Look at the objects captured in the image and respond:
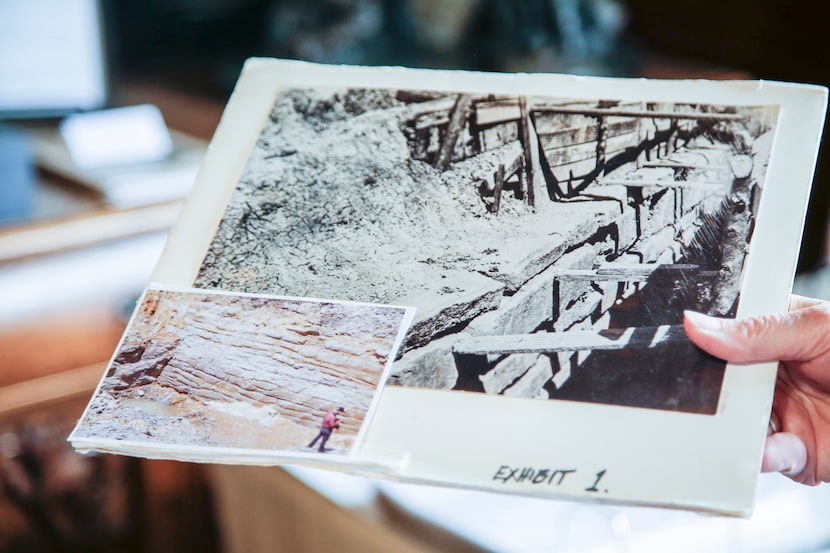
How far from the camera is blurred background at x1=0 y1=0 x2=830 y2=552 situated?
97cm

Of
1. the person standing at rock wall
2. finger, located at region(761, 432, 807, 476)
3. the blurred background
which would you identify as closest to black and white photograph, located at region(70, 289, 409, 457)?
the person standing at rock wall

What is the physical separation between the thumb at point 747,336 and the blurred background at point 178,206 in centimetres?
48

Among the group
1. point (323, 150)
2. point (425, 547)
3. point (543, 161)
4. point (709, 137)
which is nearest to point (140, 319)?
point (323, 150)

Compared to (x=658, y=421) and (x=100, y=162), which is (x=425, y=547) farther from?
(x=100, y=162)

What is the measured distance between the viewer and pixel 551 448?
460mm

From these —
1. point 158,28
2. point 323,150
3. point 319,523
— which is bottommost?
point 319,523

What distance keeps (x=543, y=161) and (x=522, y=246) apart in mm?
70

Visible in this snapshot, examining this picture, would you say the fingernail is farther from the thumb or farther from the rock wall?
the rock wall

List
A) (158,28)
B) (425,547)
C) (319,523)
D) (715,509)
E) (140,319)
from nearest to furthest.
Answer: (715,509) < (140,319) < (425,547) < (319,523) < (158,28)

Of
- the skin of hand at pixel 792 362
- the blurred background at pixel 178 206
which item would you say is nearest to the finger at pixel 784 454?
the skin of hand at pixel 792 362

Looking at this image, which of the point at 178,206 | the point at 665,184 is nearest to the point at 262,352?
the point at 665,184

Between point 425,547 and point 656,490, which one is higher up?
point 656,490

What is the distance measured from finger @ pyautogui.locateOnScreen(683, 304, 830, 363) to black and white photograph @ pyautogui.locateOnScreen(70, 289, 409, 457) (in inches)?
6.8

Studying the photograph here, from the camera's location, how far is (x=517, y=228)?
0.55 metres
